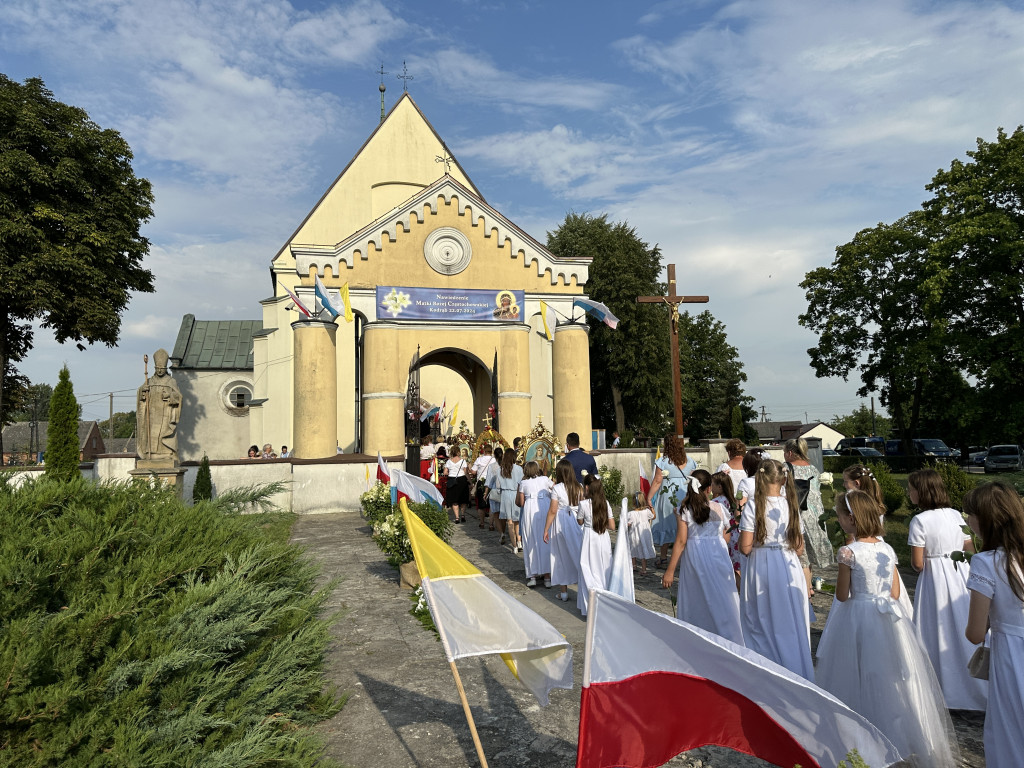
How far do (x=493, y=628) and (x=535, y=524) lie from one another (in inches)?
228

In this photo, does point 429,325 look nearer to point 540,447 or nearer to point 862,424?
point 540,447

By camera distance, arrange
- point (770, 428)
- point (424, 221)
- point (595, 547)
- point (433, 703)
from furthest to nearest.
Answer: point (770, 428) < point (424, 221) < point (595, 547) < point (433, 703)

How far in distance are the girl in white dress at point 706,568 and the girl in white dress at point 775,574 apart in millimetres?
528

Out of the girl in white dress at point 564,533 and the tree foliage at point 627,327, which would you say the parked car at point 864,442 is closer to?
the tree foliage at point 627,327

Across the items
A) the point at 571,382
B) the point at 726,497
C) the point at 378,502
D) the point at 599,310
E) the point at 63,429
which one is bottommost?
the point at 378,502

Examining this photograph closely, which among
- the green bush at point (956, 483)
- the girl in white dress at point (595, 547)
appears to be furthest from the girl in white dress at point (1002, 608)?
the green bush at point (956, 483)

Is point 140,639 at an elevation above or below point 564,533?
above

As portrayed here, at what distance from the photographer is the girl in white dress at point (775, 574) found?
5445 millimetres

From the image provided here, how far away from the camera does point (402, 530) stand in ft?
30.0

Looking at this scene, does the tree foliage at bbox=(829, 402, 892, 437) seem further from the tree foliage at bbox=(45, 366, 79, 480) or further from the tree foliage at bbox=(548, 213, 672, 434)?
the tree foliage at bbox=(45, 366, 79, 480)

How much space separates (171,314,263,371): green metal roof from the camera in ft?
99.1

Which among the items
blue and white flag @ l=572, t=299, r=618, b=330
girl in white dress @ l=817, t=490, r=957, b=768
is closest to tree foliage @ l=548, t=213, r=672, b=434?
blue and white flag @ l=572, t=299, r=618, b=330

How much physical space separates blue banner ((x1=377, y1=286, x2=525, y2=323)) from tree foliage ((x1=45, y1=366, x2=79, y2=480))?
7.92 meters

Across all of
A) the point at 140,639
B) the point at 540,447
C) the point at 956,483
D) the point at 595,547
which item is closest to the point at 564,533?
the point at 595,547
